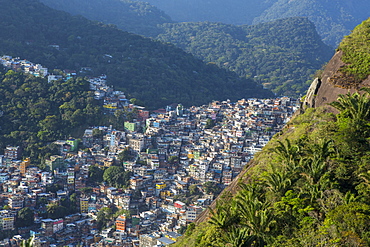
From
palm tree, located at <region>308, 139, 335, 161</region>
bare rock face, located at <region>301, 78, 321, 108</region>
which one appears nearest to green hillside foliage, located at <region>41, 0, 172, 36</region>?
bare rock face, located at <region>301, 78, 321, 108</region>

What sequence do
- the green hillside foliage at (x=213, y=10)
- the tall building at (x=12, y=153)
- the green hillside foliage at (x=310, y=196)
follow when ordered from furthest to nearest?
1. the green hillside foliage at (x=213, y=10)
2. the tall building at (x=12, y=153)
3. the green hillside foliage at (x=310, y=196)

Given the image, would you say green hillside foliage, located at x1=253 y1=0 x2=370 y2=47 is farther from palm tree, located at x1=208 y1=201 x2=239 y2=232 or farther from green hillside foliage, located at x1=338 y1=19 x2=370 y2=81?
palm tree, located at x1=208 y1=201 x2=239 y2=232

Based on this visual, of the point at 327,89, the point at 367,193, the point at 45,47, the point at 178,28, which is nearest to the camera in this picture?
the point at 367,193

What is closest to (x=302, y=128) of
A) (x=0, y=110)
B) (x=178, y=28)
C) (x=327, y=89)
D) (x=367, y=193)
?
(x=327, y=89)

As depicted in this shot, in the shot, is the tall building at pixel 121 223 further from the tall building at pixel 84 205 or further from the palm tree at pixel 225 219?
the palm tree at pixel 225 219

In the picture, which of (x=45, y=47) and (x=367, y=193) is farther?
(x=45, y=47)

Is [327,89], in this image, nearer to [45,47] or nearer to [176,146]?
[176,146]

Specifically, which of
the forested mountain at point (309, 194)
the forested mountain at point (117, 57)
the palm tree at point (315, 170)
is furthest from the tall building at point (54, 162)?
the palm tree at point (315, 170)
